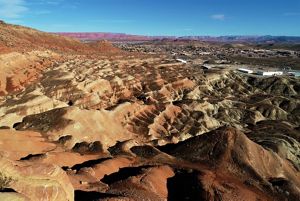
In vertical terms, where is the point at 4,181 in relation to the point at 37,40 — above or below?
above

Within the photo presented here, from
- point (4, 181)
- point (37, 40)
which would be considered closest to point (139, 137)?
point (4, 181)

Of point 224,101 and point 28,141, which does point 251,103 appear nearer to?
point 224,101

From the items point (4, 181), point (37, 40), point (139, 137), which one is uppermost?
point (4, 181)

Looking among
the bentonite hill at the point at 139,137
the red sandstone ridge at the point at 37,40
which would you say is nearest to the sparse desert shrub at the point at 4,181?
the bentonite hill at the point at 139,137

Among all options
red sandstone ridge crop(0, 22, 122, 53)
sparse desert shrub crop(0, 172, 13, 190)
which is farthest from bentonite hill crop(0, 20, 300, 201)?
red sandstone ridge crop(0, 22, 122, 53)

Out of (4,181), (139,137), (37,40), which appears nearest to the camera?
(4,181)

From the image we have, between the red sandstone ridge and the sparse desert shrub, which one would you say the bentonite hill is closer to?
the sparse desert shrub

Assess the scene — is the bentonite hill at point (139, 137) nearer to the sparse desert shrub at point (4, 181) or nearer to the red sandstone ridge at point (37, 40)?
the sparse desert shrub at point (4, 181)

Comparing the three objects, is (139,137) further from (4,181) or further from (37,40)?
(37,40)

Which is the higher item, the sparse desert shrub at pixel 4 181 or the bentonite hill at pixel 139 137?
the sparse desert shrub at pixel 4 181

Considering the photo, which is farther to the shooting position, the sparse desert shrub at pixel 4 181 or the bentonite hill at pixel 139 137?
the bentonite hill at pixel 139 137
